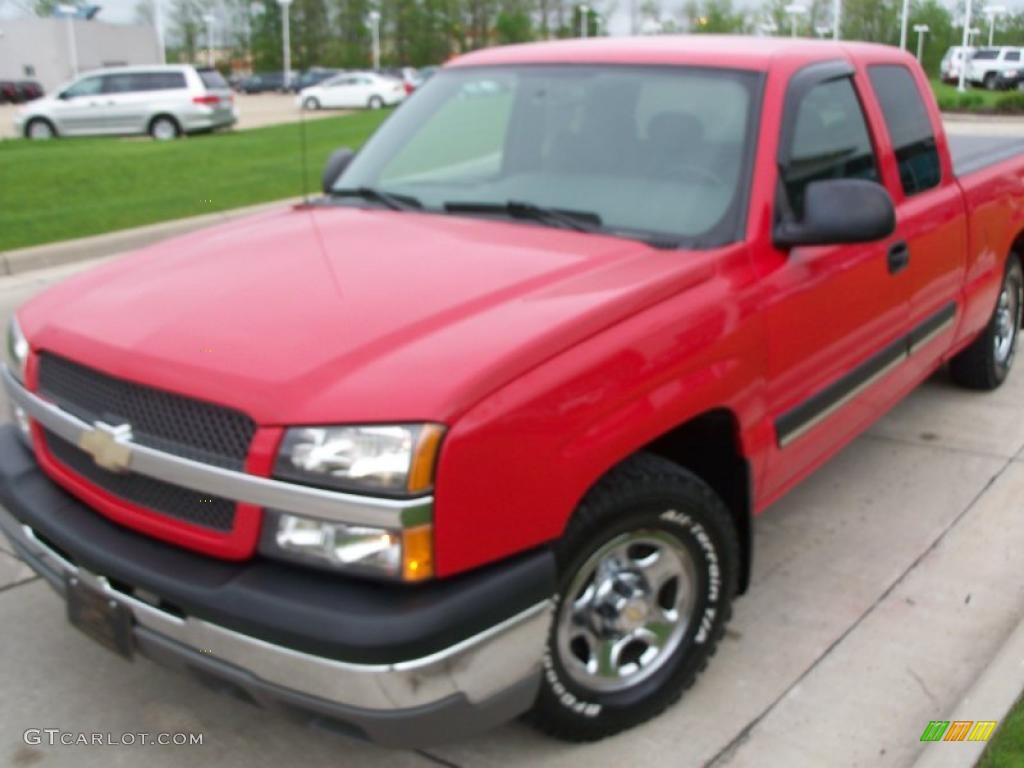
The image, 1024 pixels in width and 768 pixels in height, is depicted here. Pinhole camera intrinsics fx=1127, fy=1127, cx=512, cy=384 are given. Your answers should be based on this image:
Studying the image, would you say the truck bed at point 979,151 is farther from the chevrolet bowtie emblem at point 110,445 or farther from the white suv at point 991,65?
the white suv at point 991,65

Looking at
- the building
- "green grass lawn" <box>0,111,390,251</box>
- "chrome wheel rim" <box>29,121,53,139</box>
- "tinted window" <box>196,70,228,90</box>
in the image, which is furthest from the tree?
"green grass lawn" <box>0,111,390,251</box>

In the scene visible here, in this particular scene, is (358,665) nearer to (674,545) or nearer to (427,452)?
(427,452)

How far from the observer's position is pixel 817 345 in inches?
141

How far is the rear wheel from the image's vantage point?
80.3ft

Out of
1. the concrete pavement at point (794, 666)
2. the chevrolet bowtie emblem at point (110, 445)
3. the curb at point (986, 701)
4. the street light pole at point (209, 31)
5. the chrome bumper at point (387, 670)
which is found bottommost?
the concrete pavement at point (794, 666)

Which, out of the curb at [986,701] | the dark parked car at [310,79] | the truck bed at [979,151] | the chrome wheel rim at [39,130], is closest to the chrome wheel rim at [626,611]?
the curb at [986,701]

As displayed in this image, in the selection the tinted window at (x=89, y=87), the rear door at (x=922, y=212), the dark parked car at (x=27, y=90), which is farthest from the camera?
the dark parked car at (x=27, y=90)

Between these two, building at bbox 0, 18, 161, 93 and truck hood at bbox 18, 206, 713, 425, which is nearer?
truck hood at bbox 18, 206, 713, 425

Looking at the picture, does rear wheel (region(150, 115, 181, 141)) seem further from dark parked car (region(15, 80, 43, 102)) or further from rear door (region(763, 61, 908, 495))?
dark parked car (region(15, 80, 43, 102))

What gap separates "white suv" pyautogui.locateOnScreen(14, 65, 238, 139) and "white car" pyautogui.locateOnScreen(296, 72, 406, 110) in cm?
1856

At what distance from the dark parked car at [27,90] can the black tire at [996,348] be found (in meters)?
52.6

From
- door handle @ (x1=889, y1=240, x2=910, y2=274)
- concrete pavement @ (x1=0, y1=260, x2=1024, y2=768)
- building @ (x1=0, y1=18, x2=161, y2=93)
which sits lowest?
concrete pavement @ (x1=0, y1=260, x2=1024, y2=768)

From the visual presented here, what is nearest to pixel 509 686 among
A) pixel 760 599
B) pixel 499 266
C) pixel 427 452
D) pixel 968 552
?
pixel 427 452

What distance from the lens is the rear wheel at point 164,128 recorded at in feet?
80.3
